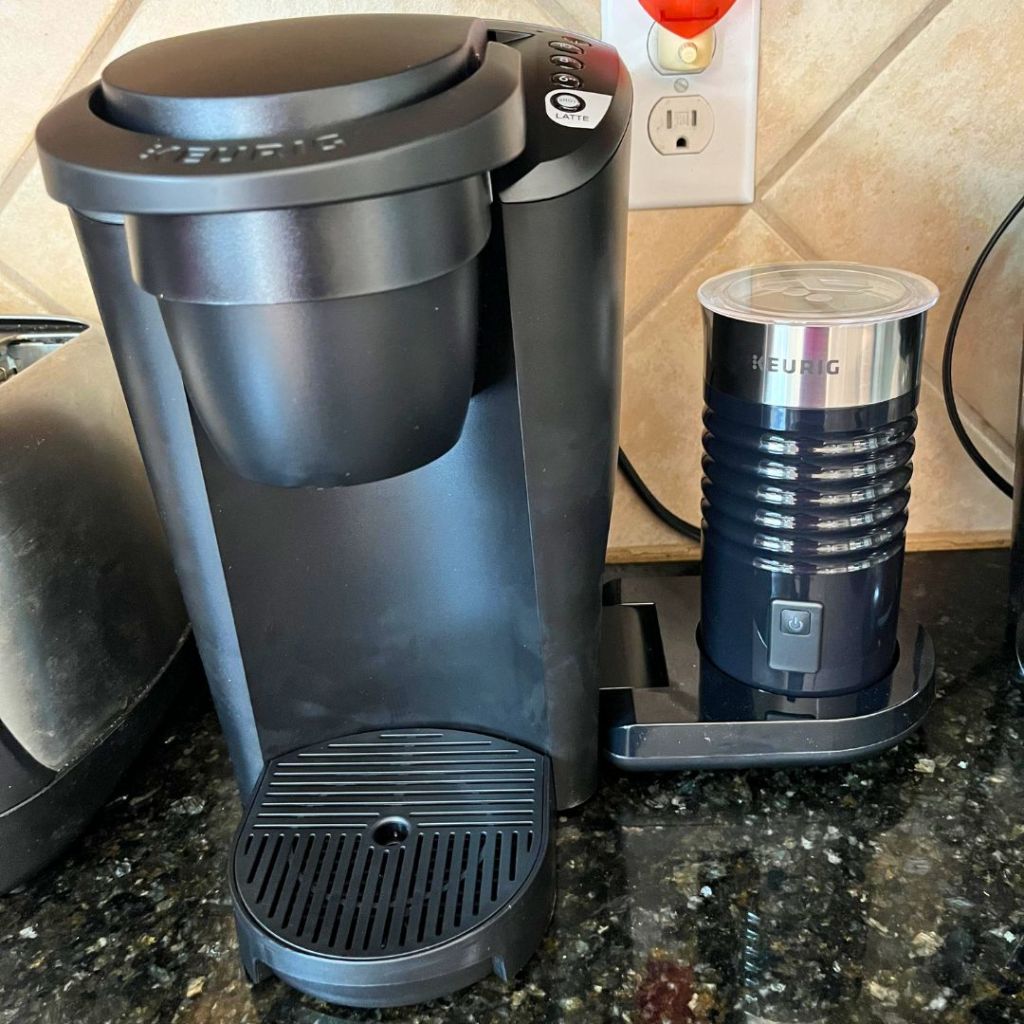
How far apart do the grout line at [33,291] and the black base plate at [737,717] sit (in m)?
0.38

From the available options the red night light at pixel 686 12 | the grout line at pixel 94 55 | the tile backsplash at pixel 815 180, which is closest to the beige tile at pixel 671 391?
the tile backsplash at pixel 815 180

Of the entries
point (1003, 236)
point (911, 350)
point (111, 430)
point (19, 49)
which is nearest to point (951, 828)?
point (911, 350)

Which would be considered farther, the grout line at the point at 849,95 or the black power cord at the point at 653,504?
the black power cord at the point at 653,504

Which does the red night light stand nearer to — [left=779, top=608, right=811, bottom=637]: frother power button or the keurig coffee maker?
the keurig coffee maker

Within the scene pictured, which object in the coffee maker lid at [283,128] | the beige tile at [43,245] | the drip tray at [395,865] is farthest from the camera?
the beige tile at [43,245]

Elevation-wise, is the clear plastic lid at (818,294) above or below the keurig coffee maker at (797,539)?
above

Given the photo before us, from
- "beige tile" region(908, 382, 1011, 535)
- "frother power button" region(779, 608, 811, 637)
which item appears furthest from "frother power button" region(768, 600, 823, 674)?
"beige tile" region(908, 382, 1011, 535)

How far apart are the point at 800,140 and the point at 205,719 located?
1.49ft

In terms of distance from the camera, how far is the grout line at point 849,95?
1.77 ft

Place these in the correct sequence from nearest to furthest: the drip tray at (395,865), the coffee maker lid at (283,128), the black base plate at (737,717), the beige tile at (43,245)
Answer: the coffee maker lid at (283,128)
the drip tray at (395,865)
the black base plate at (737,717)
the beige tile at (43,245)

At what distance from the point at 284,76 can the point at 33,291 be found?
0.38 meters

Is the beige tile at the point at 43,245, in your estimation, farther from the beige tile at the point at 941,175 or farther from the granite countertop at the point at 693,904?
the beige tile at the point at 941,175

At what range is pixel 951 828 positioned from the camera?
0.46 m

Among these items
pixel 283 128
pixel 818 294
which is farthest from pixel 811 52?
pixel 283 128
